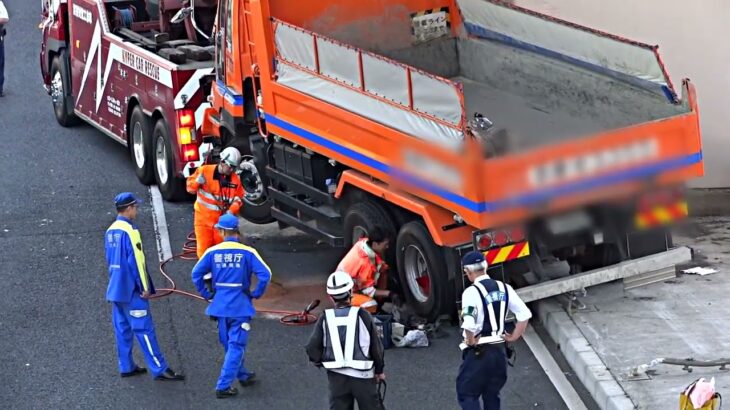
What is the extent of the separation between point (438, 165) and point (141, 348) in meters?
2.78

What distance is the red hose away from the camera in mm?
12000

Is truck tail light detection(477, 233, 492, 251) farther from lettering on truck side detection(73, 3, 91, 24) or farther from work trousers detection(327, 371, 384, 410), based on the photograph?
lettering on truck side detection(73, 3, 91, 24)

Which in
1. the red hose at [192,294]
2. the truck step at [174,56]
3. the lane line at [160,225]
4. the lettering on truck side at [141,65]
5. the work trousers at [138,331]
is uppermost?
the truck step at [174,56]

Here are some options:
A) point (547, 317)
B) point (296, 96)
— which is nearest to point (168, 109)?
point (296, 96)

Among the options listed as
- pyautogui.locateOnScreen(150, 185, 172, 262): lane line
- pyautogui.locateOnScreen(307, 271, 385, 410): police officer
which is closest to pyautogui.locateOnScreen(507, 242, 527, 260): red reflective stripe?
pyautogui.locateOnScreen(307, 271, 385, 410): police officer

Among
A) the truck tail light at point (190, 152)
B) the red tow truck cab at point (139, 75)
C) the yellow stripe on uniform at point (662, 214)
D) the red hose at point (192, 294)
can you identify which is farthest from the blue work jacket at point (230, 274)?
the truck tail light at point (190, 152)

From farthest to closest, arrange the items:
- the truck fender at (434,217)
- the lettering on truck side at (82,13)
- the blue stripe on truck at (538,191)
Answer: the lettering on truck side at (82,13) → the truck fender at (434,217) → the blue stripe on truck at (538,191)

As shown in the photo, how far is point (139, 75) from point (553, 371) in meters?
7.67

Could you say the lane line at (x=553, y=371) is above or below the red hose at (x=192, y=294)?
below

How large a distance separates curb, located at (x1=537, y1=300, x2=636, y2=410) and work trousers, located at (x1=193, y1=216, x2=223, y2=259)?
342 centimetres

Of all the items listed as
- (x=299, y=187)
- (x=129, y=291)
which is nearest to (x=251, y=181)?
(x=299, y=187)

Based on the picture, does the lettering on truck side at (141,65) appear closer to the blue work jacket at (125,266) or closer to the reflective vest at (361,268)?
the reflective vest at (361,268)

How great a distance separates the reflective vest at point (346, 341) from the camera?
8656 mm

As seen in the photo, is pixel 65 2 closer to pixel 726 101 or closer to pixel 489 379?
pixel 726 101
